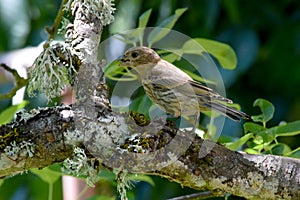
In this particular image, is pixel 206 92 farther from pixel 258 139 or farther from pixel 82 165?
pixel 82 165

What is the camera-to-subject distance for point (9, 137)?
137 centimetres

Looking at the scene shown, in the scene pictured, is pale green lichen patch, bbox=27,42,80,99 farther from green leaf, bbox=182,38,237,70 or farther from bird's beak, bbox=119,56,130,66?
green leaf, bbox=182,38,237,70

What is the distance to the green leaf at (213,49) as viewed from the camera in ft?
6.31

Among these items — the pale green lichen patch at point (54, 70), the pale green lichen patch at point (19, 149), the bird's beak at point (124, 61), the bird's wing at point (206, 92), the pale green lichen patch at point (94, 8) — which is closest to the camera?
the pale green lichen patch at point (19, 149)

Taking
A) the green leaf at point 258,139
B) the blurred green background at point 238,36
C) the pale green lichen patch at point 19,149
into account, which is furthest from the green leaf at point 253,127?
the blurred green background at point 238,36

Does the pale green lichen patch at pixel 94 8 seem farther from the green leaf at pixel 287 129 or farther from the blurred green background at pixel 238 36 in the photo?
the blurred green background at pixel 238 36

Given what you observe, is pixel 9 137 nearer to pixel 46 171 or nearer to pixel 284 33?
pixel 46 171

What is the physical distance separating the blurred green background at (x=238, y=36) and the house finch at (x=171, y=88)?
Result: 1.43 metres

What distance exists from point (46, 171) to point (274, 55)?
82.4 inches

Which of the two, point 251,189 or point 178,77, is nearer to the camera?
point 251,189

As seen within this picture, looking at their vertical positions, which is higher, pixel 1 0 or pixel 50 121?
pixel 50 121

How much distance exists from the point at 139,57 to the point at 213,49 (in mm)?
246

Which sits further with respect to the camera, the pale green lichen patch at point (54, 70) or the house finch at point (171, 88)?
the house finch at point (171, 88)

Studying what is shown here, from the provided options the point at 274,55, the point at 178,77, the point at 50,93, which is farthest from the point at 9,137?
the point at 274,55
